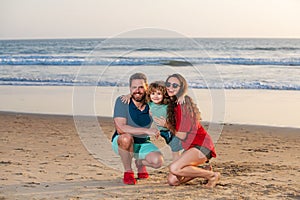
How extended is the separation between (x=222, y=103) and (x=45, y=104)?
7231 mm

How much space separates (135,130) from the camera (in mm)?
5527

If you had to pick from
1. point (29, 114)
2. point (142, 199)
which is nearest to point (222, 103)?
point (142, 199)

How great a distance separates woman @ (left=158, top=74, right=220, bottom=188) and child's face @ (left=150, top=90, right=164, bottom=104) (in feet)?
0.28

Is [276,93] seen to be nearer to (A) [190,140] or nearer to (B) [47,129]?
(B) [47,129]

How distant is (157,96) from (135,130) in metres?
0.45

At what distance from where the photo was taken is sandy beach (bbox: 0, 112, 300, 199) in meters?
5.45

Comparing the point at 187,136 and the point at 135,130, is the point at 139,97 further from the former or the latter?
the point at 187,136

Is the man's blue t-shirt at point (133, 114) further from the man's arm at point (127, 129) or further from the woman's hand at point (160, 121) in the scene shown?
the woman's hand at point (160, 121)

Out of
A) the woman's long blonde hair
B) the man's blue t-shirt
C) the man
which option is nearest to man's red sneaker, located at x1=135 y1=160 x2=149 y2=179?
the man

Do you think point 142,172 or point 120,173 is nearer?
point 142,172

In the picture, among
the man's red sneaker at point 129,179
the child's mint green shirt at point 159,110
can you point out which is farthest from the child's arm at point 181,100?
the man's red sneaker at point 129,179

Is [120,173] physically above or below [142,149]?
below

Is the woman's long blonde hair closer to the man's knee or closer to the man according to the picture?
the man

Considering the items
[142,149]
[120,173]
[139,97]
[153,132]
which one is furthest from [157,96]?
[120,173]
